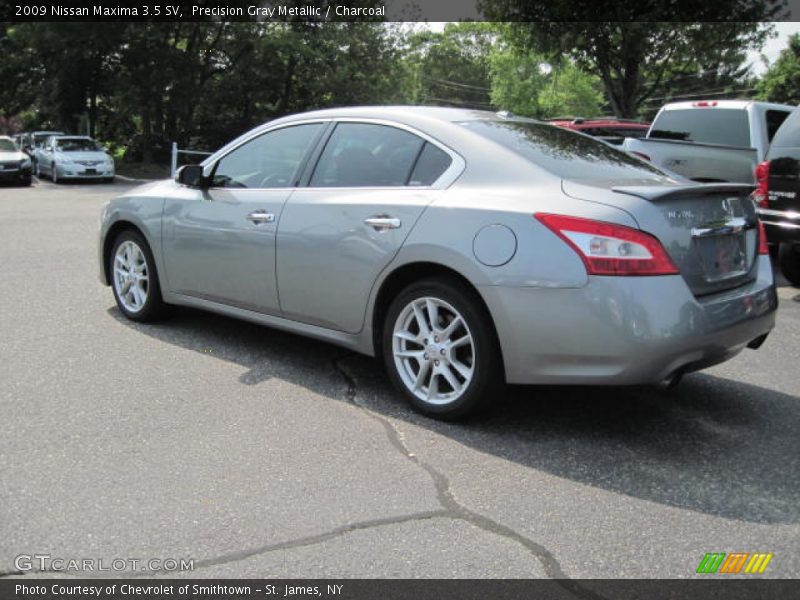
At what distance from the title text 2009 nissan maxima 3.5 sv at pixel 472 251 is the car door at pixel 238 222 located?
0.01 meters

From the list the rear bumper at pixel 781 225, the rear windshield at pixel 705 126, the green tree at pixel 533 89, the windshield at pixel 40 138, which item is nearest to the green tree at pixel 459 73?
the green tree at pixel 533 89

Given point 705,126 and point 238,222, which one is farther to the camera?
point 705,126

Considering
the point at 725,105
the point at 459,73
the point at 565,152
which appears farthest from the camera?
the point at 459,73

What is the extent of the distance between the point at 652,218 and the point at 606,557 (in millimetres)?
1583

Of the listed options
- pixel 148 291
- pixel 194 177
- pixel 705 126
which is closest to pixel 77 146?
pixel 705 126

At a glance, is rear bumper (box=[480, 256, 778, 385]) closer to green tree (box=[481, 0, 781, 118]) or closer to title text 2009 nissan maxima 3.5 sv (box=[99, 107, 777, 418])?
title text 2009 nissan maxima 3.5 sv (box=[99, 107, 777, 418])

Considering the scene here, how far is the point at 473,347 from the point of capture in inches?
154

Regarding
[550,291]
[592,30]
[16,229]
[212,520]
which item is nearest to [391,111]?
[550,291]

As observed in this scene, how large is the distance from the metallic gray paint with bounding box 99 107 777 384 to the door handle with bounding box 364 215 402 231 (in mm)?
28

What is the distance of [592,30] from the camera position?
76.9ft

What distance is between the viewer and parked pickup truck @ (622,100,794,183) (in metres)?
8.81

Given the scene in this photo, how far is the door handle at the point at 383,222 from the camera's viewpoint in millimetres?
4176

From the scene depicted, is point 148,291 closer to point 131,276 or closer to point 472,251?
point 131,276

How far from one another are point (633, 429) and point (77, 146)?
2382cm
